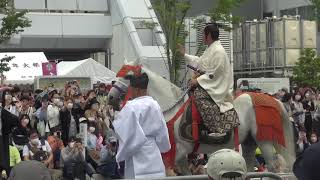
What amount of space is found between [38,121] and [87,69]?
37.0 ft

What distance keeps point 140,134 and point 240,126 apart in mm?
4110

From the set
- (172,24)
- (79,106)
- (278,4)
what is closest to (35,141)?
(79,106)

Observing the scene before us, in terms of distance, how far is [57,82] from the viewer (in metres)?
24.2

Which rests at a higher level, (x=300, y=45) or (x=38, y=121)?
(x=300, y=45)

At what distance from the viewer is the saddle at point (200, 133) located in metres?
10.5

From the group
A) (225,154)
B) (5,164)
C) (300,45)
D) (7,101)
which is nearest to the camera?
(225,154)

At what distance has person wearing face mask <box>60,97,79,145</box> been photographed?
55.8 feet

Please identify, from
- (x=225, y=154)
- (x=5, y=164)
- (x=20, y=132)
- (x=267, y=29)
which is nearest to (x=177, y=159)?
(x=5, y=164)

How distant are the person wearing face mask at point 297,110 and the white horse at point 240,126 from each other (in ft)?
27.6

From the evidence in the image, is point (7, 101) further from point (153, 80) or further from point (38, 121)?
point (153, 80)

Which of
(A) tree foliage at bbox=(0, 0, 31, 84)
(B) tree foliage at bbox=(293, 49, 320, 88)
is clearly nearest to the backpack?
(A) tree foliage at bbox=(0, 0, 31, 84)

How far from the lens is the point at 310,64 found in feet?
107

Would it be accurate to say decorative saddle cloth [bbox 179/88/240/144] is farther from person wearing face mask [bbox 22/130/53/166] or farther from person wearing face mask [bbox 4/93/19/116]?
person wearing face mask [bbox 4/93/19/116]

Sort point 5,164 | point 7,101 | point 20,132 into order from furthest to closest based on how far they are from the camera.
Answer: point 7,101 < point 20,132 < point 5,164
